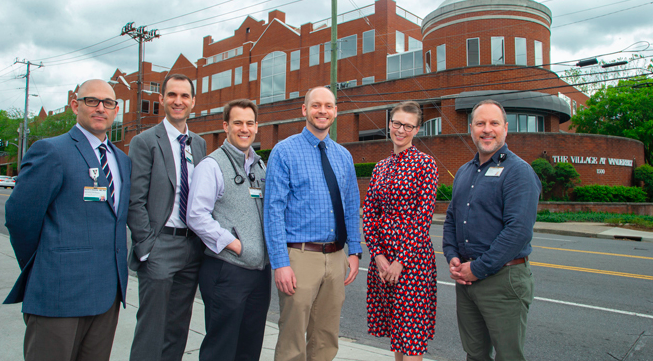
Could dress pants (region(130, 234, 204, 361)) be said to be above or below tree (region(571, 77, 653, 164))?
below

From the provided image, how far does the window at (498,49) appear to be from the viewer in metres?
25.0

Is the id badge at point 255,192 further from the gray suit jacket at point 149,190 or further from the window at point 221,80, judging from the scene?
the window at point 221,80

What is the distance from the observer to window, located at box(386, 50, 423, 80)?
3042cm

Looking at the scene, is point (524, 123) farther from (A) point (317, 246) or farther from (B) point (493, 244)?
(A) point (317, 246)

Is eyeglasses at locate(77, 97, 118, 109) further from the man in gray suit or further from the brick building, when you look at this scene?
the brick building

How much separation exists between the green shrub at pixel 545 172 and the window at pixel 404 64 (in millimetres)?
11667

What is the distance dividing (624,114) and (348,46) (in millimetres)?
22584

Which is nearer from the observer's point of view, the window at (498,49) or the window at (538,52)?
the window at (498,49)

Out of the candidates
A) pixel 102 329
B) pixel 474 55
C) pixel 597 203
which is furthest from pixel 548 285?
pixel 474 55

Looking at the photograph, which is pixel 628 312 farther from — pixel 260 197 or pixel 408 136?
pixel 260 197

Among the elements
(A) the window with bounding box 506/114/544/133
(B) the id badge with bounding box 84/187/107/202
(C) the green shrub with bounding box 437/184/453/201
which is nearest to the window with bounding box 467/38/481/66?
(A) the window with bounding box 506/114/544/133

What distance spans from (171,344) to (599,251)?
11750mm

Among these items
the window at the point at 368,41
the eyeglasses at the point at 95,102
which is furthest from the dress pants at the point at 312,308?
the window at the point at 368,41

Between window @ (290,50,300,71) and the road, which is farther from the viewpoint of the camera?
window @ (290,50,300,71)
